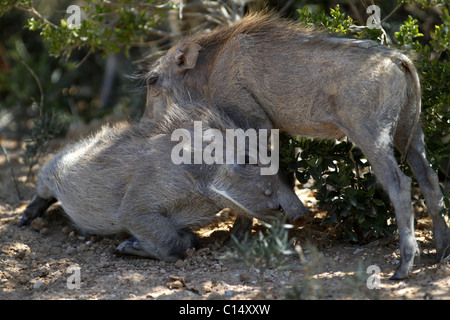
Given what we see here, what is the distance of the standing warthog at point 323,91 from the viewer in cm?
327

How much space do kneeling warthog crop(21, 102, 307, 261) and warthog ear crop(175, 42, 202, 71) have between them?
471 millimetres

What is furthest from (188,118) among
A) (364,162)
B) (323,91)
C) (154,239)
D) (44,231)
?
(44,231)

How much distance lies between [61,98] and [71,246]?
2.94 meters

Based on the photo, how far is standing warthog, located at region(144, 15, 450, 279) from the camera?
129 inches

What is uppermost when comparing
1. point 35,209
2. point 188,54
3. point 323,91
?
point 188,54

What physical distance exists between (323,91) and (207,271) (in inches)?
53.6

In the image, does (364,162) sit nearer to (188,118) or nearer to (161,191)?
(188,118)

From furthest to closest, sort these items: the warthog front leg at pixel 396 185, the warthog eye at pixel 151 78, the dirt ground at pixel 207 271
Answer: the warthog eye at pixel 151 78, the warthog front leg at pixel 396 185, the dirt ground at pixel 207 271

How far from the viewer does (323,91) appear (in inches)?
138

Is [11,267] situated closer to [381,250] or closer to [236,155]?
[236,155]

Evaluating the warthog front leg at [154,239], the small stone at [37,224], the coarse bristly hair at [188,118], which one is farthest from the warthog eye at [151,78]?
the small stone at [37,224]

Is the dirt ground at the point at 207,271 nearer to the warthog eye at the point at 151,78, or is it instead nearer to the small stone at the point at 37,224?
the small stone at the point at 37,224

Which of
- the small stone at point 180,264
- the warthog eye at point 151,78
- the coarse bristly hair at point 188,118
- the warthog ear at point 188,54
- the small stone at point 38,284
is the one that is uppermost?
the warthog ear at point 188,54

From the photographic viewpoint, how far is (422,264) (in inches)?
133
